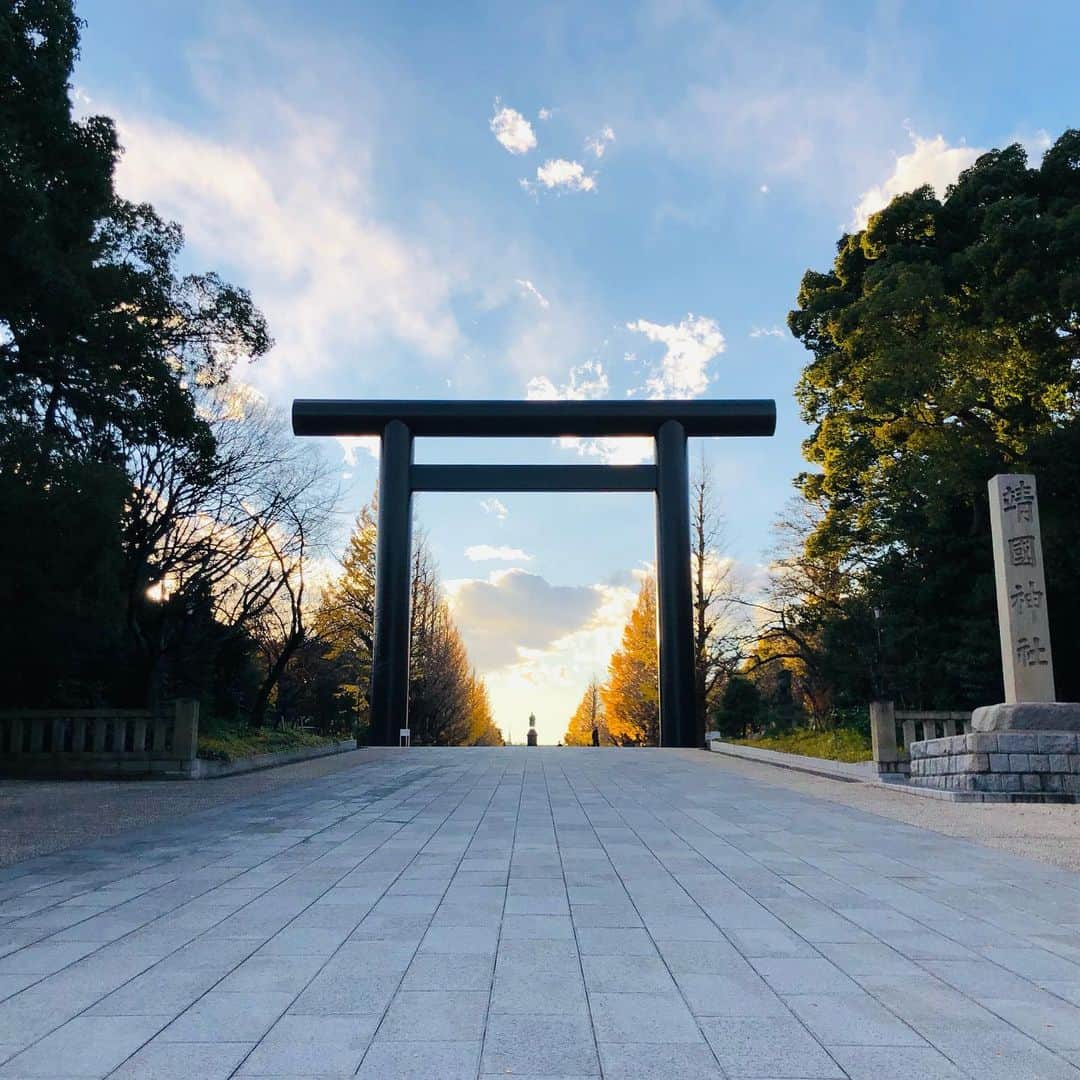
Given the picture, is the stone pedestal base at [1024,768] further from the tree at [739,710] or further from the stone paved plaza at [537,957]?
the tree at [739,710]

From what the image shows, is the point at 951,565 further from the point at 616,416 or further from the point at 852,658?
the point at 616,416

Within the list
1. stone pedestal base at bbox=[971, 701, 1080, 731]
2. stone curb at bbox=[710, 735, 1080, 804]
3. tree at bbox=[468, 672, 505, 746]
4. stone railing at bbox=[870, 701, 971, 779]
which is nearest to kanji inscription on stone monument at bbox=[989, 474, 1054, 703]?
stone pedestal base at bbox=[971, 701, 1080, 731]

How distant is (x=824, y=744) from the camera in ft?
45.2

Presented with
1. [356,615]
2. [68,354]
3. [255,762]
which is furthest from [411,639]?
[68,354]

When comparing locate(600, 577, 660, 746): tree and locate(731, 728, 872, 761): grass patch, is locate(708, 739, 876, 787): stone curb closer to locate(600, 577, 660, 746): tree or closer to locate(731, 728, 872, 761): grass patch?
locate(731, 728, 872, 761): grass patch

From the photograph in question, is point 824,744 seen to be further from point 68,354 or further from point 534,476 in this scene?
point 68,354

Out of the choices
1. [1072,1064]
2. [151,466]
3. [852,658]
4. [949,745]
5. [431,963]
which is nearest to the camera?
[1072,1064]

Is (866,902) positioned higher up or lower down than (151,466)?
lower down

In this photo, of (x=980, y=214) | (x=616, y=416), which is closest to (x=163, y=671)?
(x=616, y=416)

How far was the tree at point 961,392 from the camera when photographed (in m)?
12.8

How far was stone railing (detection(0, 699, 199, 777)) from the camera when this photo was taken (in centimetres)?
1026

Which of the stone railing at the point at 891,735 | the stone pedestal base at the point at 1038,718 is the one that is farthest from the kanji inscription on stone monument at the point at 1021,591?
the stone railing at the point at 891,735

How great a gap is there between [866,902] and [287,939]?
2.62 metres

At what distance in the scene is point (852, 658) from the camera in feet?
50.8
